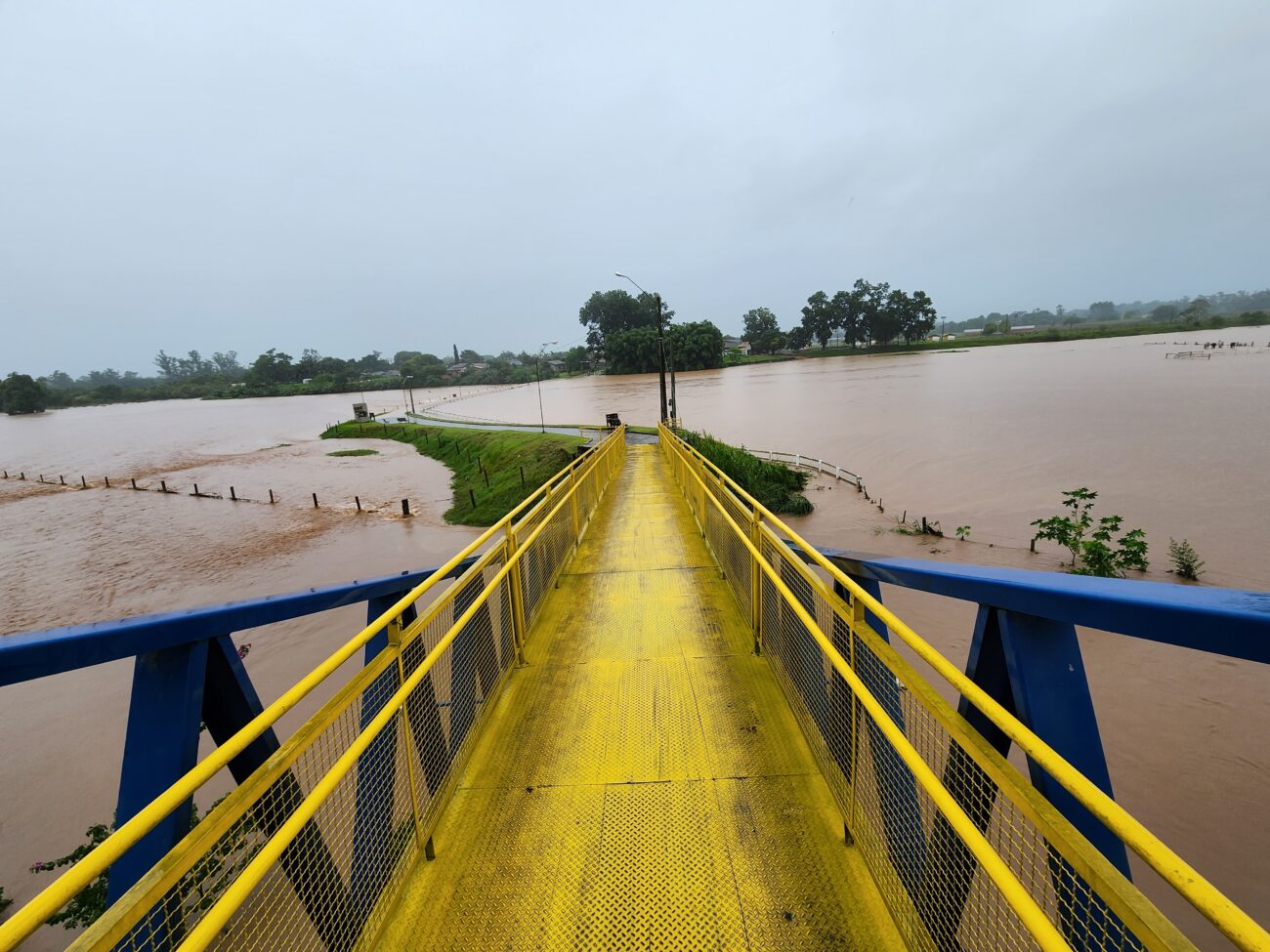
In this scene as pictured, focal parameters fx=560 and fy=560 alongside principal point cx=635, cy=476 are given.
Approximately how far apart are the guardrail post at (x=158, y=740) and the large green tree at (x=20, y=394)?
172m

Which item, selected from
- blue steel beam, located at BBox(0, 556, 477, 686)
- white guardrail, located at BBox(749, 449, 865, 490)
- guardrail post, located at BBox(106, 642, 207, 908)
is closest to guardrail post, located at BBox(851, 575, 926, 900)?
blue steel beam, located at BBox(0, 556, 477, 686)

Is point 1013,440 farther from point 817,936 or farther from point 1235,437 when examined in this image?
point 817,936

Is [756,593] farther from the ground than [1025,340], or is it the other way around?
[1025,340]

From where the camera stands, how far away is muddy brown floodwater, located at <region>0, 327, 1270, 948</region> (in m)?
7.23

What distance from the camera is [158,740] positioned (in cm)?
213

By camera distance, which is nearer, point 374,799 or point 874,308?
point 374,799

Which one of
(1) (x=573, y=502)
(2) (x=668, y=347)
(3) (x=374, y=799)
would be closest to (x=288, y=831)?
(3) (x=374, y=799)

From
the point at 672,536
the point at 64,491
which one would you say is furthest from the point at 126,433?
the point at 672,536

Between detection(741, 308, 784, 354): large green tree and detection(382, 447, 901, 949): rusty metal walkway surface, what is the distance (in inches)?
4977

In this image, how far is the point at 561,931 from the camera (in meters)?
2.13

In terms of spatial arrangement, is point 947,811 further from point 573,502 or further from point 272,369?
point 272,369

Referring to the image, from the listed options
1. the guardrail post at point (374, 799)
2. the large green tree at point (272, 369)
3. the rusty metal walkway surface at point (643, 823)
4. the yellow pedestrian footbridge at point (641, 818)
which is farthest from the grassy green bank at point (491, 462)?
the large green tree at point (272, 369)

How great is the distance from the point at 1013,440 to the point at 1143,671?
2050cm

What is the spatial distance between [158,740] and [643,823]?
2.01 metres
